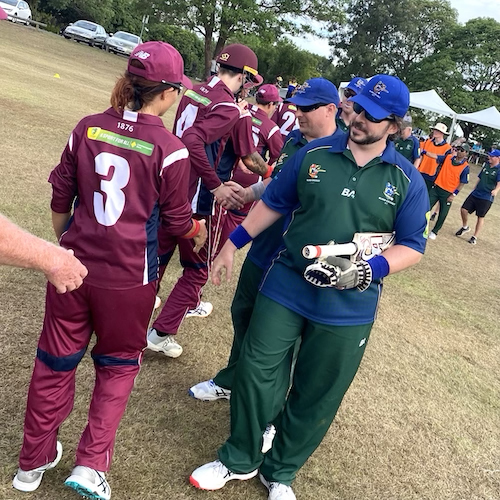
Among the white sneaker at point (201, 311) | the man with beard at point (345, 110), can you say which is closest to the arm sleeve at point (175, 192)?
the man with beard at point (345, 110)

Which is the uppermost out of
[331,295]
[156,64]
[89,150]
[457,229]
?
[156,64]

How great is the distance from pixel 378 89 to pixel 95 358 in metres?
1.92

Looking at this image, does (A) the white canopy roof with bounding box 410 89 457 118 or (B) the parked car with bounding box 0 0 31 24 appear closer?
(A) the white canopy roof with bounding box 410 89 457 118

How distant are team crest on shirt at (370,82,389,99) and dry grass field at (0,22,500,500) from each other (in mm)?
2245

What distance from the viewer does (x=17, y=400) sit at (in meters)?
3.14

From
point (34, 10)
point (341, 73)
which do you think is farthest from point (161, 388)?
point (341, 73)

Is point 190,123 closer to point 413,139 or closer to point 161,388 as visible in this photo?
point 161,388

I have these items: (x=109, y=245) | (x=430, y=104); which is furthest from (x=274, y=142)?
(x=430, y=104)

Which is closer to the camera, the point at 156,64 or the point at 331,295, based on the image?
the point at 156,64

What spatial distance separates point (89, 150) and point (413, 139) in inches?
359

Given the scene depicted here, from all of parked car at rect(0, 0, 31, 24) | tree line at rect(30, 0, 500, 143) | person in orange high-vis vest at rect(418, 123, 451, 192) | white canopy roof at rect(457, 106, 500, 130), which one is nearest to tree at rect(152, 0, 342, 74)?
tree line at rect(30, 0, 500, 143)

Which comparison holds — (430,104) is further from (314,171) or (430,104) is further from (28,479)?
(28,479)

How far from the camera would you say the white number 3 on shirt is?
7.63 ft

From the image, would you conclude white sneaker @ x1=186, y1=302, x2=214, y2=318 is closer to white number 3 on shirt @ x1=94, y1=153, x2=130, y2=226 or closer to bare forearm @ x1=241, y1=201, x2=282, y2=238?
bare forearm @ x1=241, y1=201, x2=282, y2=238
